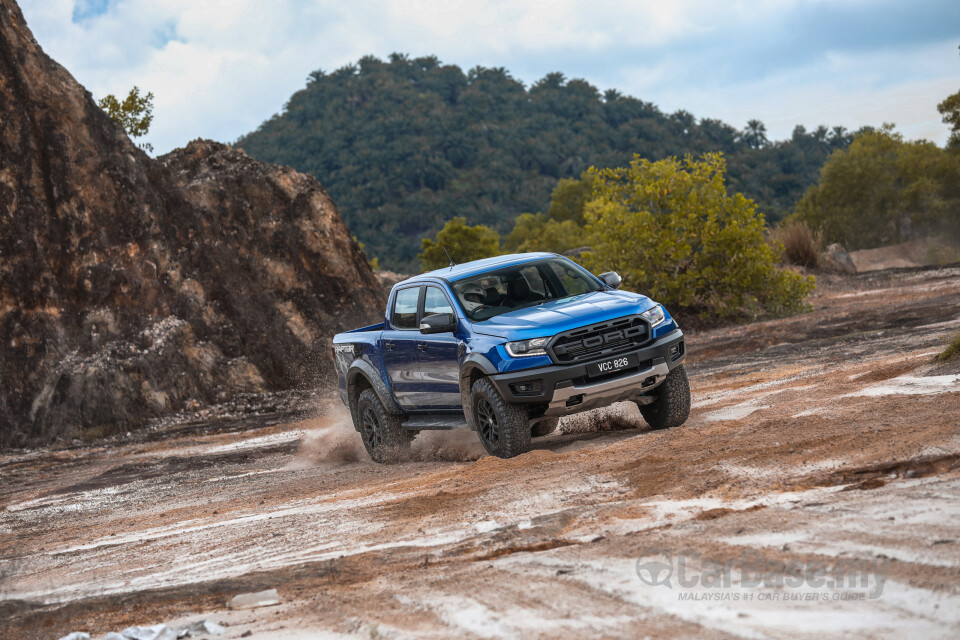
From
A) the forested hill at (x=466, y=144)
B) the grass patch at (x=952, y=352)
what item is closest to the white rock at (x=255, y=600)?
the grass patch at (x=952, y=352)

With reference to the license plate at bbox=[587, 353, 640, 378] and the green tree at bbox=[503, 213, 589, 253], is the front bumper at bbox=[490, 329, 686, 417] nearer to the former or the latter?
the license plate at bbox=[587, 353, 640, 378]

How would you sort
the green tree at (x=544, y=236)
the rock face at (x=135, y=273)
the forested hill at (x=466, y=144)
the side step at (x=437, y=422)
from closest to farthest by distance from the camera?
the side step at (x=437, y=422) < the rock face at (x=135, y=273) < the green tree at (x=544, y=236) < the forested hill at (x=466, y=144)

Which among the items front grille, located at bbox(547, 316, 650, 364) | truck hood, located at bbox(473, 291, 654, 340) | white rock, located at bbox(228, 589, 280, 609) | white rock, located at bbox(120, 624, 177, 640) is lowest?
white rock, located at bbox(228, 589, 280, 609)

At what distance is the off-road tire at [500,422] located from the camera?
28.6 feet

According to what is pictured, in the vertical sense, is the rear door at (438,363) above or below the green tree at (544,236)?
below

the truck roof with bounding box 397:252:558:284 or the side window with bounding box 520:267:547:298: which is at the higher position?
the truck roof with bounding box 397:252:558:284

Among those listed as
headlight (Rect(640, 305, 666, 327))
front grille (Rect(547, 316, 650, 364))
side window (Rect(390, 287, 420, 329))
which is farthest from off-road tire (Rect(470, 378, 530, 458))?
side window (Rect(390, 287, 420, 329))

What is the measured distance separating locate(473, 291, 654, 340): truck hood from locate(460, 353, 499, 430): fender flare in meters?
0.26

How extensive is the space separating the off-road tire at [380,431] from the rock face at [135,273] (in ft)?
34.1

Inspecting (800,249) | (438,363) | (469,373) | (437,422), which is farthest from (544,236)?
(469,373)

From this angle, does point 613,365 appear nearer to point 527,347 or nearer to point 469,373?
point 527,347

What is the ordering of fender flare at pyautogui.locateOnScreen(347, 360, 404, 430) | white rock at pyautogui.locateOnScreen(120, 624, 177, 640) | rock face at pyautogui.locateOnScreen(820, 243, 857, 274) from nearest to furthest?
white rock at pyautogui.locateOnScreen(120, 624, 177, 640) → fender flare at pyautogui.locateOnScreen(347, 360, 404, 430) → rock face at pyautogui.locateOnScreen(820, 243, 857, 274)

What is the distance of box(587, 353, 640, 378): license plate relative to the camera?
866 centimetres

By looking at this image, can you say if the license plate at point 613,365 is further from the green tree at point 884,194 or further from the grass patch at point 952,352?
the green tree at point 884,194
